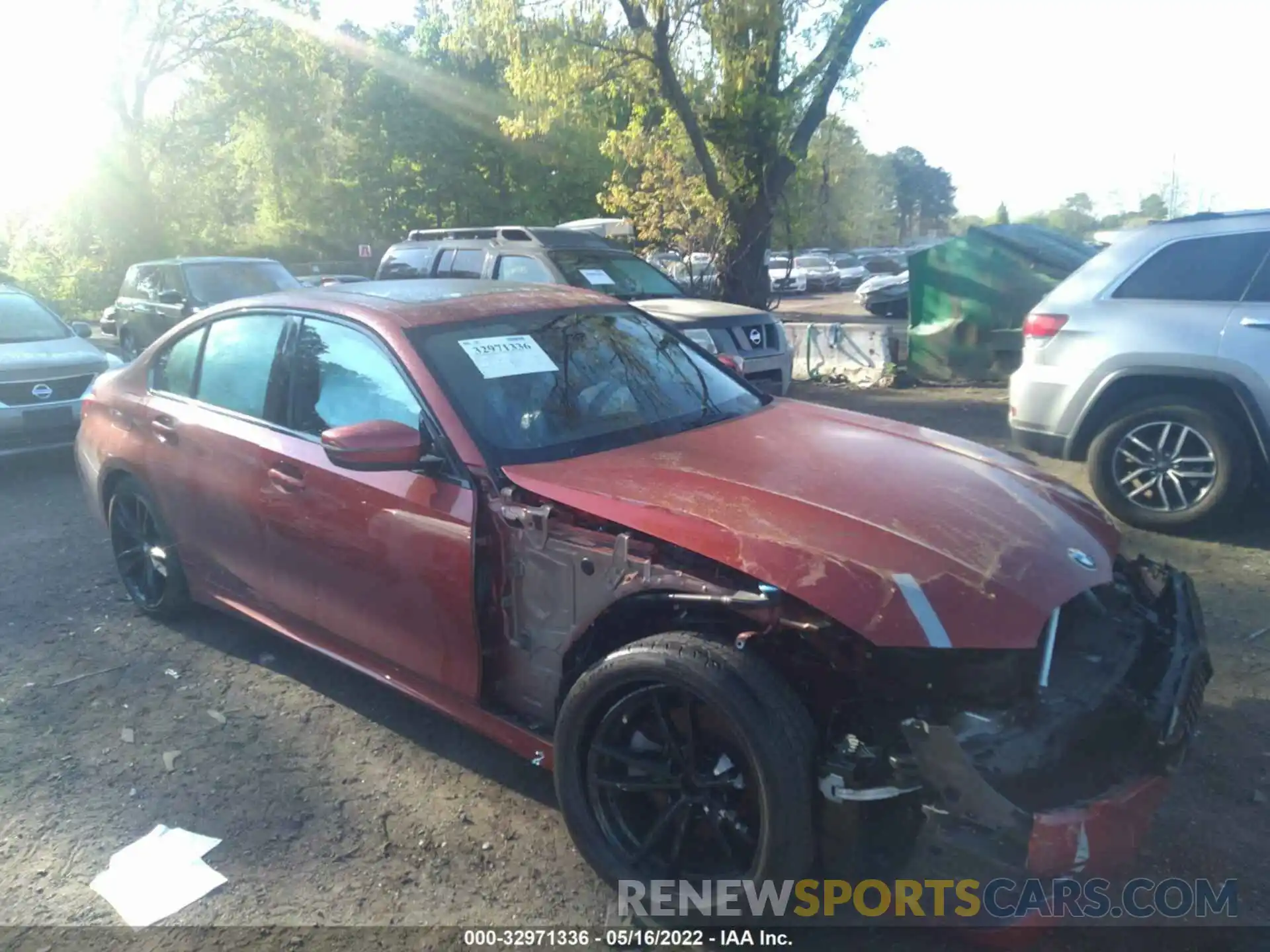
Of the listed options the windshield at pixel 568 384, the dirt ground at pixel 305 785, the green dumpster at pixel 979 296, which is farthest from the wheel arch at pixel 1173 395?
the green dumpster at pixel 979 296

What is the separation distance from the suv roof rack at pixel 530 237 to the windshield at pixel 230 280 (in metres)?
2.88

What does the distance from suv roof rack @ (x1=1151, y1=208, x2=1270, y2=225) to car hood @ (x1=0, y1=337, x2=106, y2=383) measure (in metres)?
8.47

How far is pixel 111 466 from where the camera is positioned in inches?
204

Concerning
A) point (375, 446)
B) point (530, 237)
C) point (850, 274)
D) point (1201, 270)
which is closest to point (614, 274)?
point (530, 237)

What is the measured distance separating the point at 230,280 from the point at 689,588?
40.9 ft

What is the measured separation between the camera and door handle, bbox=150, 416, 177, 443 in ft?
15.4

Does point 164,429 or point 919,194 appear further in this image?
point 919,194

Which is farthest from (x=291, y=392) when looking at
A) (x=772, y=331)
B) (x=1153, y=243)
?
(x=772, y=331)

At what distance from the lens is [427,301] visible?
4.09 metres

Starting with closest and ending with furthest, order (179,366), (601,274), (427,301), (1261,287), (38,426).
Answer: (427,301) < (179,366) < (1261,287) < (38,426) < (601,274)

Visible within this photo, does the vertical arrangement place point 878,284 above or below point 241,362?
below

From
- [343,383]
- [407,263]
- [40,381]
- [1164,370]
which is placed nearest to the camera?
[343,383]

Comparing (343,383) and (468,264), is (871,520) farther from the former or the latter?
(468,264)

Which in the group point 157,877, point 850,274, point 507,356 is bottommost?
point 850,274
